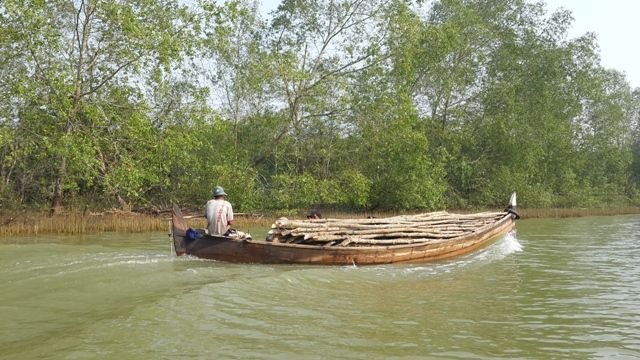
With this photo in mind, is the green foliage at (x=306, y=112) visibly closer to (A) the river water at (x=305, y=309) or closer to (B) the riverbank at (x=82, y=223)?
(B) the riverbank at (x=82, y=223)

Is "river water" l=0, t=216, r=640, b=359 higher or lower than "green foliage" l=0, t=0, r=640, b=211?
lower

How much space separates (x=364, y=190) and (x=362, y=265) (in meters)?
14.8

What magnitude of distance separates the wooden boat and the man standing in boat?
0.51 metres

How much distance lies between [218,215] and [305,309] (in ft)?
15.4

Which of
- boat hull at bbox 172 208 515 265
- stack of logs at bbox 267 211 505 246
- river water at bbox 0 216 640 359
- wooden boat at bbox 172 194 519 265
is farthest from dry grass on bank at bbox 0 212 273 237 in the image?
stack of logs at bbox 267 211 505 246

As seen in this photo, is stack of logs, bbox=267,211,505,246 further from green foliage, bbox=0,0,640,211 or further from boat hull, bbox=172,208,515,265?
green foliage, bbox=0,0,640,211

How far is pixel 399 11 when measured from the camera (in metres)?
25.8

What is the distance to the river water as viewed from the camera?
5832 millimetres

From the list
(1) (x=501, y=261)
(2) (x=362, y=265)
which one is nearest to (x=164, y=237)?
(2) (x=362, y=265)

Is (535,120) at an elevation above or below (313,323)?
above

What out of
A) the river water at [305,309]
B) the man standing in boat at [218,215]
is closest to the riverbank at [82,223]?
the river water at [305,309]

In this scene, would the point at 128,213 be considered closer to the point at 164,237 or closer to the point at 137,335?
the point at 164,237

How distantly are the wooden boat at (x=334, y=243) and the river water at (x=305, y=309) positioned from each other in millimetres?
315

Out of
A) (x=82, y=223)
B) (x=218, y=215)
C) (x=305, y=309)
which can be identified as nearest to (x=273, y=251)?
(x=218, y=215)
